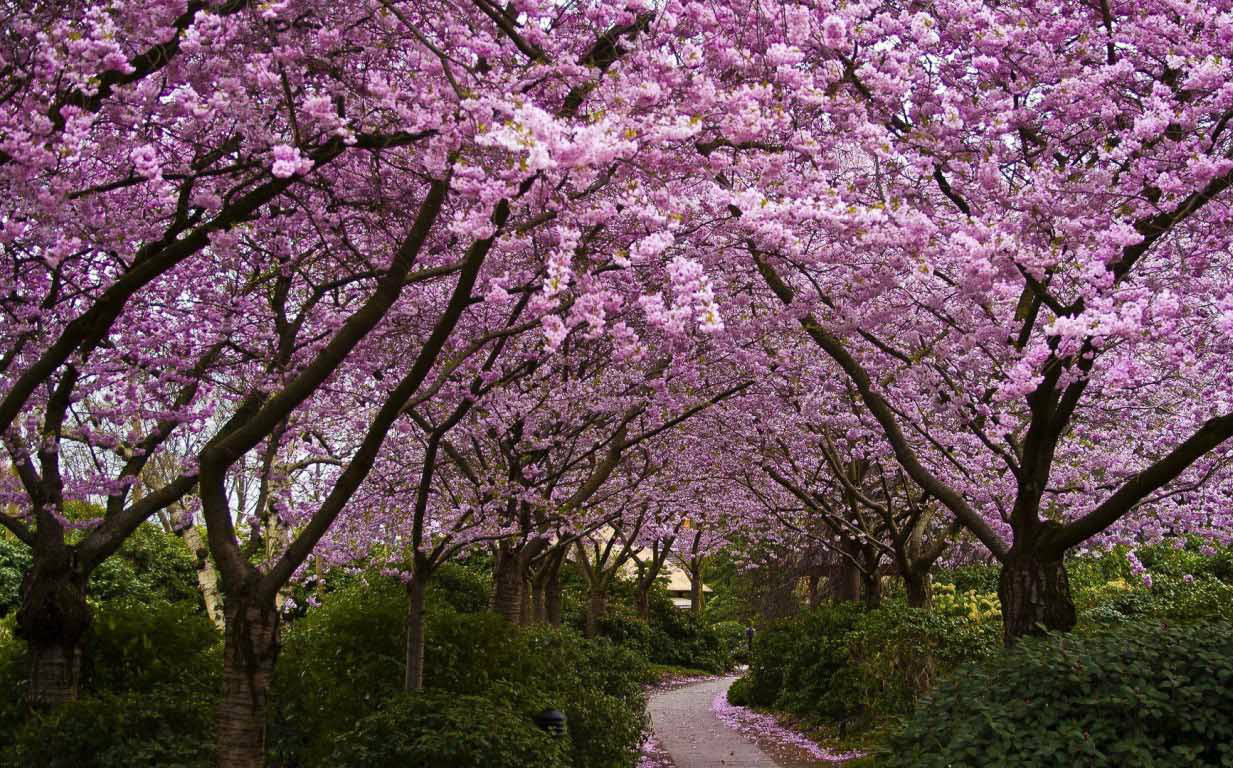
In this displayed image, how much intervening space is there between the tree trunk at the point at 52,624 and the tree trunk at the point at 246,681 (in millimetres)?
2298

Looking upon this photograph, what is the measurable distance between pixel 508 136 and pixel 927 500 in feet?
34.0

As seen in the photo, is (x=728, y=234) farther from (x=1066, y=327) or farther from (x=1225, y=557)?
(x=1225, y=557)

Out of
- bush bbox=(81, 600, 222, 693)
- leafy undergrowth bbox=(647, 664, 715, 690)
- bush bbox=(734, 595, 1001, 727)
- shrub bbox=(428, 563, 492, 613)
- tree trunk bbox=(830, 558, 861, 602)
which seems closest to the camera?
bush bbox=(81, 600, 222, 693)

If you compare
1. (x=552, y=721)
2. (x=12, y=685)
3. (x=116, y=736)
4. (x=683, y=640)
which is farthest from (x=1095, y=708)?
(x=683, y=640)

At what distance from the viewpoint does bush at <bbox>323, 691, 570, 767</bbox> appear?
21.2 feet

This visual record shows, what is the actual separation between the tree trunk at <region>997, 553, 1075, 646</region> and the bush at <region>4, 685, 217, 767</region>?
5.89m

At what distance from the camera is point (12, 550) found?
15.0 meters

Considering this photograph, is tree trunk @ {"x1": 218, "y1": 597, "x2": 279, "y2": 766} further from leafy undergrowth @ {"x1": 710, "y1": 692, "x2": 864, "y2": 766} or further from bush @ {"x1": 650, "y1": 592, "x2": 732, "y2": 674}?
bush @ {"x1": 650, "y1": 592, "x2": 732, "y2": 674}

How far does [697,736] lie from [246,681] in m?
9.60

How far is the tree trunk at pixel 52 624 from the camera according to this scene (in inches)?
309

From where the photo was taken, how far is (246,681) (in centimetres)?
636

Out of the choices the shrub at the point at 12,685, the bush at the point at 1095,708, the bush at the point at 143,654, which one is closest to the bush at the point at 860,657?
the bush at the point at 1095,708

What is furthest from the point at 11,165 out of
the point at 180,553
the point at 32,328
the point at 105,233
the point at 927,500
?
the point at 180,553

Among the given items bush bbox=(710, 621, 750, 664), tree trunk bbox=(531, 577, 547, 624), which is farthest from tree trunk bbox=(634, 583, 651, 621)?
tree trunk bbox=(531, 577, 547, 624)
